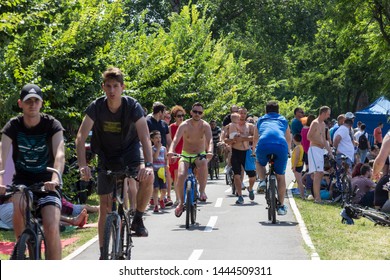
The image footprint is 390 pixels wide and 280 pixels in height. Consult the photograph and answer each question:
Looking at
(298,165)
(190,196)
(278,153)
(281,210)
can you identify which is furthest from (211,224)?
(298,165)

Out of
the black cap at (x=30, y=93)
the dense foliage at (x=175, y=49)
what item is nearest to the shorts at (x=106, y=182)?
the black cap at (x=30, y=93)

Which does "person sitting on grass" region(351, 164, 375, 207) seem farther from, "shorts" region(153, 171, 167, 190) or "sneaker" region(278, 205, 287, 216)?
"shorts" region(153, 171, 167, 190)

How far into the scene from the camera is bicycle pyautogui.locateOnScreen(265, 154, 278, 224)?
14.7 metres

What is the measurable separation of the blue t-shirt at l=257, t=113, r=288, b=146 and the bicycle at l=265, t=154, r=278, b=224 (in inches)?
10.2

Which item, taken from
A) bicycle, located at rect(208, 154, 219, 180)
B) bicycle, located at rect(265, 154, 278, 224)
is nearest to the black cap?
bicycle, located at rect(265, 154, 278, 224)

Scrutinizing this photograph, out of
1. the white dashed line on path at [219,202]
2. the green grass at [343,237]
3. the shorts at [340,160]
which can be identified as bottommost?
the green grass at [343,237]

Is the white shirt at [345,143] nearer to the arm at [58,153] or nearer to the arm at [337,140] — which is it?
the arm at [337,140]

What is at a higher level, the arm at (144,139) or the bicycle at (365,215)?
the arm at (144,139)

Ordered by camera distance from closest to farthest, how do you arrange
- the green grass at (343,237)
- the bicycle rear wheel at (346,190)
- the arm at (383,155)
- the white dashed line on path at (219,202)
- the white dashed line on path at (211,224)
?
the arm at (383,155) < the green grass at (343,237) < the white dashed line on path at (211,224) < the bicycle rear wheel at (346,190) < the white dashed line on path at (219,202)

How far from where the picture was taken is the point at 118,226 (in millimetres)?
8562

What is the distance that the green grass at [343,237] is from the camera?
11.2m

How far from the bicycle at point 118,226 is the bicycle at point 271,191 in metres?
5.82

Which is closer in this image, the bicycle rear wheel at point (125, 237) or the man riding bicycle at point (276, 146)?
the bicycle rear wheel at point (125, 237)

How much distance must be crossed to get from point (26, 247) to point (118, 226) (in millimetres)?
1256
